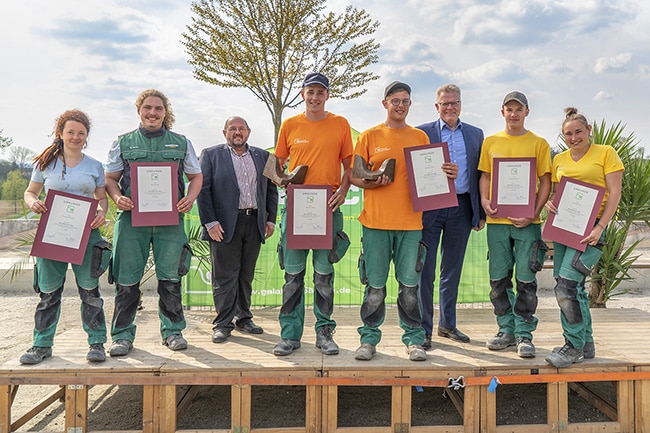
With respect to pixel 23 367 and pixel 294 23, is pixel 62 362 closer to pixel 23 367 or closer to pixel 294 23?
pixel 23 367

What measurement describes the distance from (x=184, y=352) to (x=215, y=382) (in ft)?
1.77

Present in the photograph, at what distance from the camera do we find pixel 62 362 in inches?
143

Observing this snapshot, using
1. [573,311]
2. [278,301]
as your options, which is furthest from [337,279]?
[573,311]

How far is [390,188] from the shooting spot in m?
3.69

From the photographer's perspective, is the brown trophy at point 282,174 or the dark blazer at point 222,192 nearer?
the brown trophy at point 282,174

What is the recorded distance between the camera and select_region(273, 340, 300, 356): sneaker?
3.76m

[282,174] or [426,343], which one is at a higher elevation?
[282,174]

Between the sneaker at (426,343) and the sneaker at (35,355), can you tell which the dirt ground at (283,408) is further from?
the sneaker at (35,355)

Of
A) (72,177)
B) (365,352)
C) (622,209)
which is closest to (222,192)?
(72,177)

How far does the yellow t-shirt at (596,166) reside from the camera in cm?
351

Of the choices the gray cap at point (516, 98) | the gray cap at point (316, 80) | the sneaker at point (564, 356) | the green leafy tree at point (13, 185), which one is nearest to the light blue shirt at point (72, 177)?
the gray cap at point (316, 80)

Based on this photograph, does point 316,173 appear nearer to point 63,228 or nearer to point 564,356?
point 63,228

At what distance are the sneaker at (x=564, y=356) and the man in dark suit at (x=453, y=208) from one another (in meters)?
0.78

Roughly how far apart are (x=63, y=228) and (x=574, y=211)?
3.72 meters
